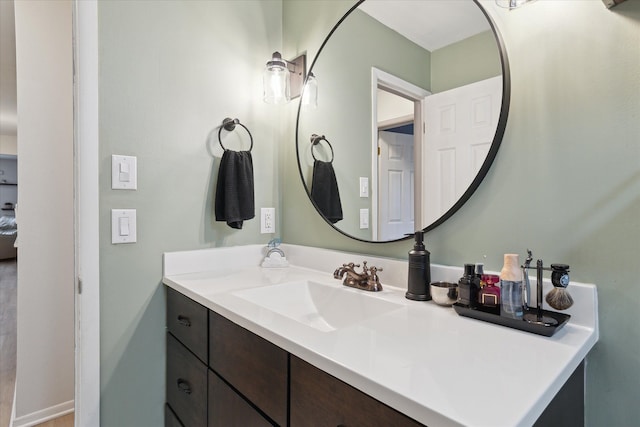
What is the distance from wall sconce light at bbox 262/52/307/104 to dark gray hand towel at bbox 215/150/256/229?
33 centimetres

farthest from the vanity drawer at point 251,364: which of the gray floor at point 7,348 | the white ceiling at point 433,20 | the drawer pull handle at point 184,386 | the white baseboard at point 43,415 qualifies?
the gray floor at point 7,348

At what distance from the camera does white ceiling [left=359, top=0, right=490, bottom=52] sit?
998 mm

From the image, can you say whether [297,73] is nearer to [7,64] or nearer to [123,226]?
[123,226]

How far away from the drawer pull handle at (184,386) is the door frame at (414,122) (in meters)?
0.86

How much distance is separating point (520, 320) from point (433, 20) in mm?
939

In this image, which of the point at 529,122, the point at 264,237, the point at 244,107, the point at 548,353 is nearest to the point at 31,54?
the point at 244,107

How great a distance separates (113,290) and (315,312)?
77cm

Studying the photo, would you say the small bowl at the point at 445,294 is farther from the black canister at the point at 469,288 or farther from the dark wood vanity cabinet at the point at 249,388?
the dark wood vanity cabinet at the point at 249,388

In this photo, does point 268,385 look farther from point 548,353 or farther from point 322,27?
point 322,27

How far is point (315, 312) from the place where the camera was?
124 cm

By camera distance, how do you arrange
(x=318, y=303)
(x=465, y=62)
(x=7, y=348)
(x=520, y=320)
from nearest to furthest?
(x=520, y=320) < (x=465, y=62) < (x=318, y=303) < (x=7, y=348)

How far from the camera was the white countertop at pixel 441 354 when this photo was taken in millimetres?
477

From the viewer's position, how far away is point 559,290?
78cm

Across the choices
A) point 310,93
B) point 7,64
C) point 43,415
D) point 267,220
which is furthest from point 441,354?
point 7,64
